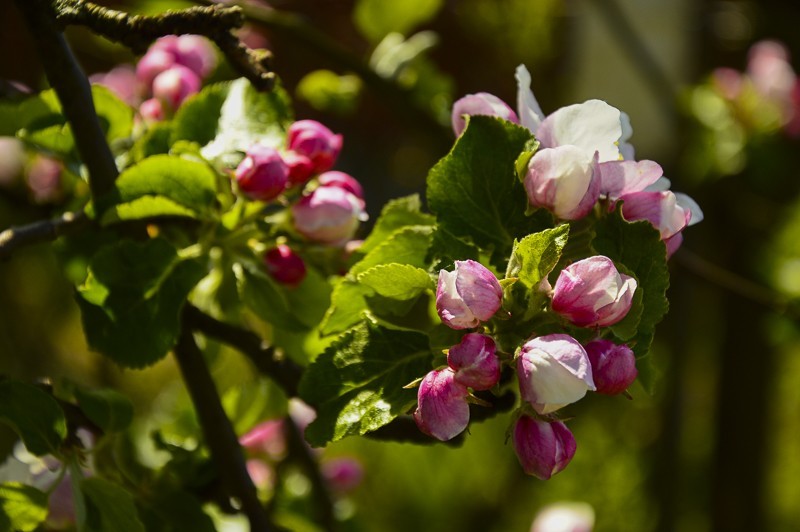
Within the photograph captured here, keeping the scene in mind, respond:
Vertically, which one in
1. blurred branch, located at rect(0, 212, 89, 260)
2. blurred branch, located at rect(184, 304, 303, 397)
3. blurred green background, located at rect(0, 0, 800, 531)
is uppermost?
blurred branch, located at rect(0, 212, 89, 260)

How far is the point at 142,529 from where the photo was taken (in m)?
0.46

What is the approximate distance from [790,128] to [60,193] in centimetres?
109

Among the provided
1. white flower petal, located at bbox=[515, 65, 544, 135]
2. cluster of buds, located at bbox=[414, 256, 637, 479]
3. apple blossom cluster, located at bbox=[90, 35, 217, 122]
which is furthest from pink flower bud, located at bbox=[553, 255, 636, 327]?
apple blossom cluster, located at bbox=[90, 35, 217, 122]

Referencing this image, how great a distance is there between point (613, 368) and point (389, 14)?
1.95 ft

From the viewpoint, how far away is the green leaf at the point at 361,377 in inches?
16.2

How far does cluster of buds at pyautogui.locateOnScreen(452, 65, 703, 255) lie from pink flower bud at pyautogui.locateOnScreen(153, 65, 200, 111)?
26 centimetres

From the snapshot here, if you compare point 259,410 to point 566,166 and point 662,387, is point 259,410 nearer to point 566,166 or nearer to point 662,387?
point 566,166

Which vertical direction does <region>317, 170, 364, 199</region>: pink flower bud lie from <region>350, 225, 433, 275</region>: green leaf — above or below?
below

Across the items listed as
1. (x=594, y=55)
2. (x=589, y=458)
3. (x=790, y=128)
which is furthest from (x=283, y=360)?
(x=594, y=55)

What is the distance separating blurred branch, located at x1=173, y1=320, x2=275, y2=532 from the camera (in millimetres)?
554

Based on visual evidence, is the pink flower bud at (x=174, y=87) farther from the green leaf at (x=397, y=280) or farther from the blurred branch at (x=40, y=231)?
the green leaf at (x=397, y=280)

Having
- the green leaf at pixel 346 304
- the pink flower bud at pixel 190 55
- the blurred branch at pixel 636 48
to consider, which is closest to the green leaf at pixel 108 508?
the green leaf at pixel 346 304

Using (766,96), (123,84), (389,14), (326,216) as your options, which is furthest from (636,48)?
(326,216)

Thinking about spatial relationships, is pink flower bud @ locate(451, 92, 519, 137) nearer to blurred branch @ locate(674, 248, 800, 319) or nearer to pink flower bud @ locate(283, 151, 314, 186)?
pink flower bud @ locate(283, 151, 314, 186)
